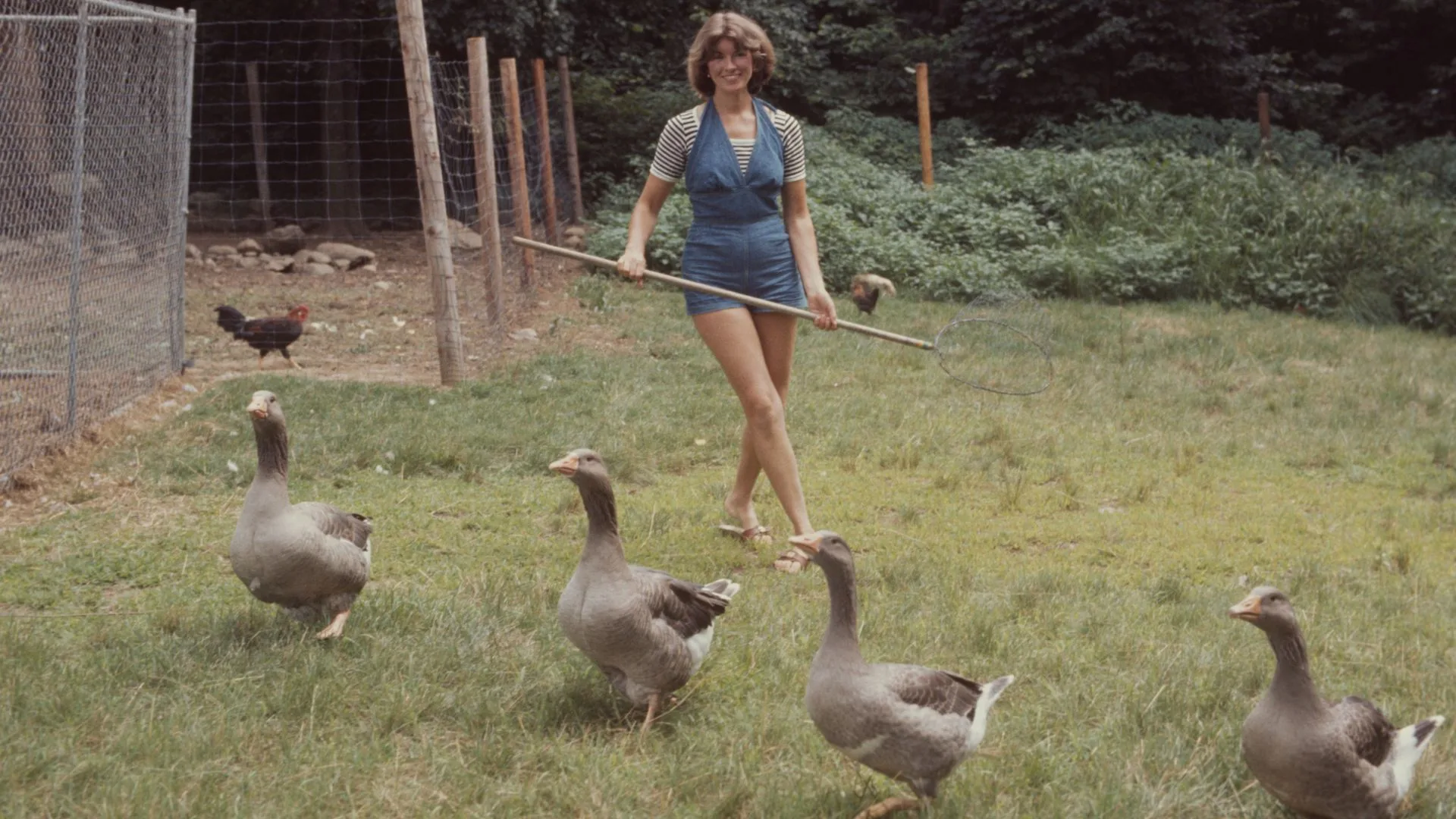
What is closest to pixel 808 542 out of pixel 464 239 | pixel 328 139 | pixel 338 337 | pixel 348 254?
pixel 338 337

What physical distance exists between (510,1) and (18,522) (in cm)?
1184

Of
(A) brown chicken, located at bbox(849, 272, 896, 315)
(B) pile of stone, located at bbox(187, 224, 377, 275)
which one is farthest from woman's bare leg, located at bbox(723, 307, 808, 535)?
(B) pile of stone, located at bbox(187, 224, 377, 275)

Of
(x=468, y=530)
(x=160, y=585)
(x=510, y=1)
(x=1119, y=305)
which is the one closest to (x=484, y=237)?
(x=468, y=530)

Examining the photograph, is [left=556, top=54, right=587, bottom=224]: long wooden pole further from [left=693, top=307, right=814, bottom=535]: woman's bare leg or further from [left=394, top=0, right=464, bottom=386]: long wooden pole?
[left=693, top=307, right=814, bottom=535]: woman's bare leg

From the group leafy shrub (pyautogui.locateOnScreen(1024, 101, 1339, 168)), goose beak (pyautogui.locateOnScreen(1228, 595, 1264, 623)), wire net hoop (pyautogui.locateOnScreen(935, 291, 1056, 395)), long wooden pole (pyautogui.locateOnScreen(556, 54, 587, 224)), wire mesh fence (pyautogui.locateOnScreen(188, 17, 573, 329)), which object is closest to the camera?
goose beak (pyautogui.locateOnScreen(1228, 595, 1264, 623))

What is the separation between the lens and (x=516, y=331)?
11.4 meters

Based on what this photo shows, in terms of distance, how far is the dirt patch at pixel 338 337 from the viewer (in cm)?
684

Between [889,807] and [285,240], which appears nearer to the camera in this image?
[889,807]

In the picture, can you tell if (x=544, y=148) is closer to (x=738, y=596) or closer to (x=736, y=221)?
(x=736, y=221)

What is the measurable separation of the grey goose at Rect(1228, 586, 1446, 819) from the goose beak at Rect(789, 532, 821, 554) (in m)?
1.02

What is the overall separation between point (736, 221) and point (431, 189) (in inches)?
148

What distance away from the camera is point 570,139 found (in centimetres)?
1672

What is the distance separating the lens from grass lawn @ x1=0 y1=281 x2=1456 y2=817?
379cm

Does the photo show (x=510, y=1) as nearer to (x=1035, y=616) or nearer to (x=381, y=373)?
(x=381, y=373)
